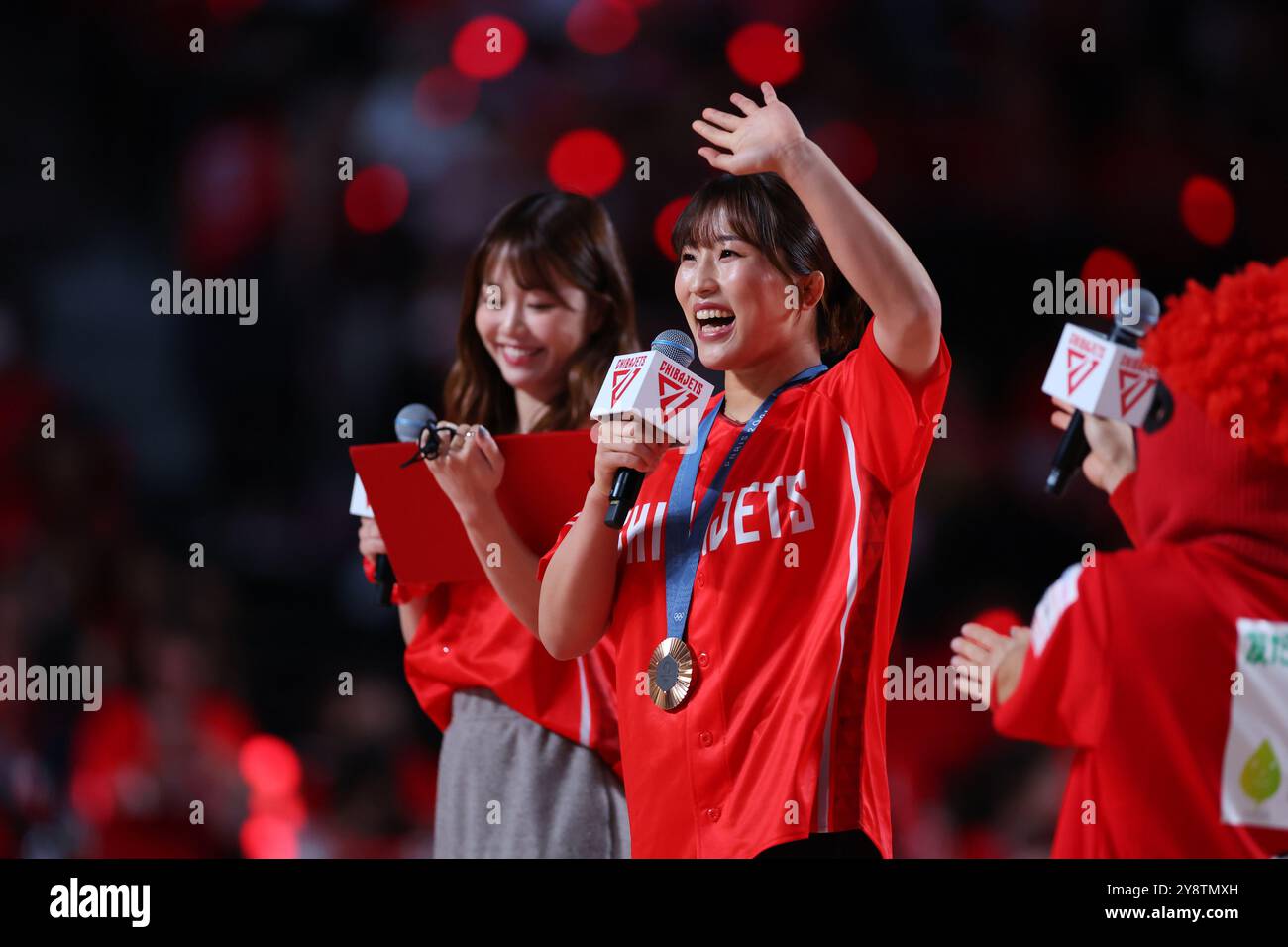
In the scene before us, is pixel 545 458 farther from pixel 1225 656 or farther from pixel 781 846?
pixel 1225 656

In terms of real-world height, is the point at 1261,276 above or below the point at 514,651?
above

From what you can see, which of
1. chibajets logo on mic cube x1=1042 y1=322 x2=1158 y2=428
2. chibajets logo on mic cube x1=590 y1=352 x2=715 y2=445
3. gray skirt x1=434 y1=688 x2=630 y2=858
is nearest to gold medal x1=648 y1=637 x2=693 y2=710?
chibajets logo on mic cube x1=590 y1=352 x2=715 y2=445

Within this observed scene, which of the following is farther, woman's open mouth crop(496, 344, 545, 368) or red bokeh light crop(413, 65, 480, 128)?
red bokeh light crop(413, 65, 480, 128)

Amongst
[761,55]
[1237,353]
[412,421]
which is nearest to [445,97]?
[761,55]

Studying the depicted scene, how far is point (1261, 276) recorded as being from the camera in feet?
5.97

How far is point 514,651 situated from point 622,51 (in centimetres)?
150

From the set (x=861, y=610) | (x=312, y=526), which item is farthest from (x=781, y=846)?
(x=312, y=526)

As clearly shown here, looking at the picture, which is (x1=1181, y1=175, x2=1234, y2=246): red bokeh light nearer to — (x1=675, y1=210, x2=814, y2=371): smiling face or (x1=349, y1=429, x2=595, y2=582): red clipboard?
(x1=675, y1=210, x2=814, y2=371): smiling face

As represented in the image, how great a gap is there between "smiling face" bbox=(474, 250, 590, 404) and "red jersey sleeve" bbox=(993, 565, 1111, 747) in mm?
1037

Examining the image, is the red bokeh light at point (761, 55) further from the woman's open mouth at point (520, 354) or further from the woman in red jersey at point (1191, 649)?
the woman in red jersey at point (1191, 649)

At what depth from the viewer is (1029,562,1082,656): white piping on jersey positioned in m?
1.73

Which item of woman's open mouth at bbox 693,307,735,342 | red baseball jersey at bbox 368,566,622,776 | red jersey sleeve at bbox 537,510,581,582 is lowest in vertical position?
red baseball jersey at bbox 368,566,622,776

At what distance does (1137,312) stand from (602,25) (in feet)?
5.39

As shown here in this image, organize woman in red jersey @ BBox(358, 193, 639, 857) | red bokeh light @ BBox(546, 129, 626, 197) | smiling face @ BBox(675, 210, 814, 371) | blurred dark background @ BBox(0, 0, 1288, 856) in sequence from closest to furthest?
smiling face @ BBox(675, 210, 814, 371) < woman in red jersey @ BBox(358, 193, 639, 857) < blurred dark background @ BBox(0, 0, 1288, 856) < red bokeh light @ BBox(546, 129, 626, 197)
